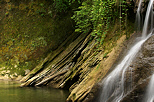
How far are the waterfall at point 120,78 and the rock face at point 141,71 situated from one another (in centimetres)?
29

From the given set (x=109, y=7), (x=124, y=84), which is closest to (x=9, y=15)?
(x=109, y=7)

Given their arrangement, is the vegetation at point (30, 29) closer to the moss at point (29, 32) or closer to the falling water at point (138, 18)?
the moss at point (29, 32)

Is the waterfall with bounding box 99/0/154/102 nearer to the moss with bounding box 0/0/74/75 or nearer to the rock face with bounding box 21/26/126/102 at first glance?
the rock face with bounding box 21/26/126/102

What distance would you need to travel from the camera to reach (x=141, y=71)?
26.6 feet

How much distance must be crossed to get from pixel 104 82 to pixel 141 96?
1987mm

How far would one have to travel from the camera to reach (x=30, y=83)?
1897cm

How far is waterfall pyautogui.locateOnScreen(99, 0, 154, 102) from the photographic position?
845cm

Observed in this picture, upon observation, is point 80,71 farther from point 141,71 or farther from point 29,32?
point 29,32

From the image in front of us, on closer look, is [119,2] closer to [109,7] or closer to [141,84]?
[109,7]

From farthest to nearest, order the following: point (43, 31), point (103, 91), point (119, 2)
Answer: point (43, 31) < point (119, 2) < point (103, 91)

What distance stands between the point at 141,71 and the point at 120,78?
89 cm

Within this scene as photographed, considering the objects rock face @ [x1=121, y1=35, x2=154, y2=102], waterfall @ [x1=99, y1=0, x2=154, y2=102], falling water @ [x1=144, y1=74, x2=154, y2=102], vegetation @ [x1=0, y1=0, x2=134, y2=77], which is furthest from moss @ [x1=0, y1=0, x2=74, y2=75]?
falling water @ [x1=144, y1=74, x2=154, y2=102]

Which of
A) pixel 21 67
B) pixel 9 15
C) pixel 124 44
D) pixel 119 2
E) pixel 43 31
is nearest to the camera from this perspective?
pixel 124 44

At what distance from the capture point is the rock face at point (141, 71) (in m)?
7.69
